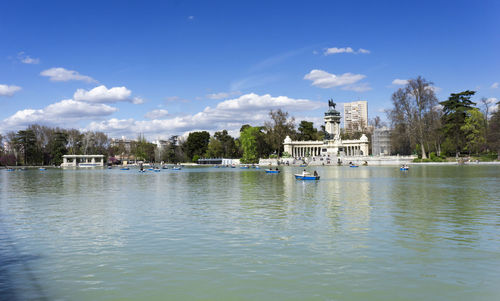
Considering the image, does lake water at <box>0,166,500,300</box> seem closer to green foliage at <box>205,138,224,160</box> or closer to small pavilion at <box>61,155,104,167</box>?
small pavilion at <box>61,155,104,167</box>

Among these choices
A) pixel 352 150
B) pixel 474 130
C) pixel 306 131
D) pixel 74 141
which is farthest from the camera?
pixel 306 131

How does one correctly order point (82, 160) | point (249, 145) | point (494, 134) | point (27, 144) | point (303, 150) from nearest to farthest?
point (494, 134), point (27, 144), point (249, 145), point (82, 160), point (303, 150)

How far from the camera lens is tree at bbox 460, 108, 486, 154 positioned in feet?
294

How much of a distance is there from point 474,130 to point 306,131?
72913 mm

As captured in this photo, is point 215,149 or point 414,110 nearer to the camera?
point 414,110

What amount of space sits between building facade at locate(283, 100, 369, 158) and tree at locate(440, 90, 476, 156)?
32.9 meters

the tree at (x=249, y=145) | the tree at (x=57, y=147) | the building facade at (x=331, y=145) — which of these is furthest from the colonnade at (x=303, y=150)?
the tree at (x=57, y=147)

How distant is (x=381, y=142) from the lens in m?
128

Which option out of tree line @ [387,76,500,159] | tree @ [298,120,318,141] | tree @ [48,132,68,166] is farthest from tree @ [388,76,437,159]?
tree @ [48,132,68,166]

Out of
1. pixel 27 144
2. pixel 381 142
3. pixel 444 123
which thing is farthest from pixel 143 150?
pixel 444 123

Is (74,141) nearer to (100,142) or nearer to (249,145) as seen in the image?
(100,142)

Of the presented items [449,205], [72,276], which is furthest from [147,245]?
[449,205]

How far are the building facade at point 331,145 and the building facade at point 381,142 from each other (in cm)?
272

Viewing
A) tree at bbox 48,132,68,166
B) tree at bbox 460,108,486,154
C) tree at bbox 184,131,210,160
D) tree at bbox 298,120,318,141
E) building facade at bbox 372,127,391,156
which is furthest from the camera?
tree at bbox 184,131,210,160
